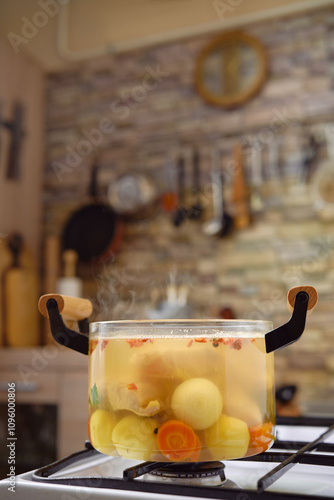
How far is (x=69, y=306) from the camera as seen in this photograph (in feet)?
2.05

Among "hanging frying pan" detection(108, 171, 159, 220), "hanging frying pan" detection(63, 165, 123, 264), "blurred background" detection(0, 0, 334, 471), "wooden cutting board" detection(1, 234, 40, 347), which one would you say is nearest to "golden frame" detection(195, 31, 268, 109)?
"blurred background" detection(0, 0, 334, 471)

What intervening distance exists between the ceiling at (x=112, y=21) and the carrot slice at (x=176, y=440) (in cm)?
245

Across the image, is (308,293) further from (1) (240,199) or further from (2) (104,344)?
(1) (240,199)

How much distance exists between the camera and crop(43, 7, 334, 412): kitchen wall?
244cm

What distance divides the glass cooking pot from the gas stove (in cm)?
3

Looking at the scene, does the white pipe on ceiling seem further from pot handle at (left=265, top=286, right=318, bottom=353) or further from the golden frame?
pot handle at (left=265, top=286, right=318, bottom=353)

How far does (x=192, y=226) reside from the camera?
2.66 meters

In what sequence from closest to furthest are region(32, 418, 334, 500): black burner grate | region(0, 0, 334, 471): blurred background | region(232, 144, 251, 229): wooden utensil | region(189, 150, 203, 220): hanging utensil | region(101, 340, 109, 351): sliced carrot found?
region(32, 418, 334, 500): black burner grate < region(101, 340, 109, 351): sliced carrot < region(0, 0, 334, 471): blurred background < region(232, 144, 251, 229): wooden utensil < region(189, 150, 203, 220): hanging utensil

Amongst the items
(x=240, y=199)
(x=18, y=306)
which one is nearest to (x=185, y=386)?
(x=240, y=199)

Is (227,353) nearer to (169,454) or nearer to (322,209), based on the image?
(169,454)

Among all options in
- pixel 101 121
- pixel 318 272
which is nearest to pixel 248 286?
pixel 318 272

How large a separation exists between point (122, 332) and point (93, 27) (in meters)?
2.61

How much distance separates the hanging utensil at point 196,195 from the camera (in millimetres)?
2646

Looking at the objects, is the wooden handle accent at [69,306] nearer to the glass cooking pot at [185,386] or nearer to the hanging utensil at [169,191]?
the glass cooking pot at [185,386]
